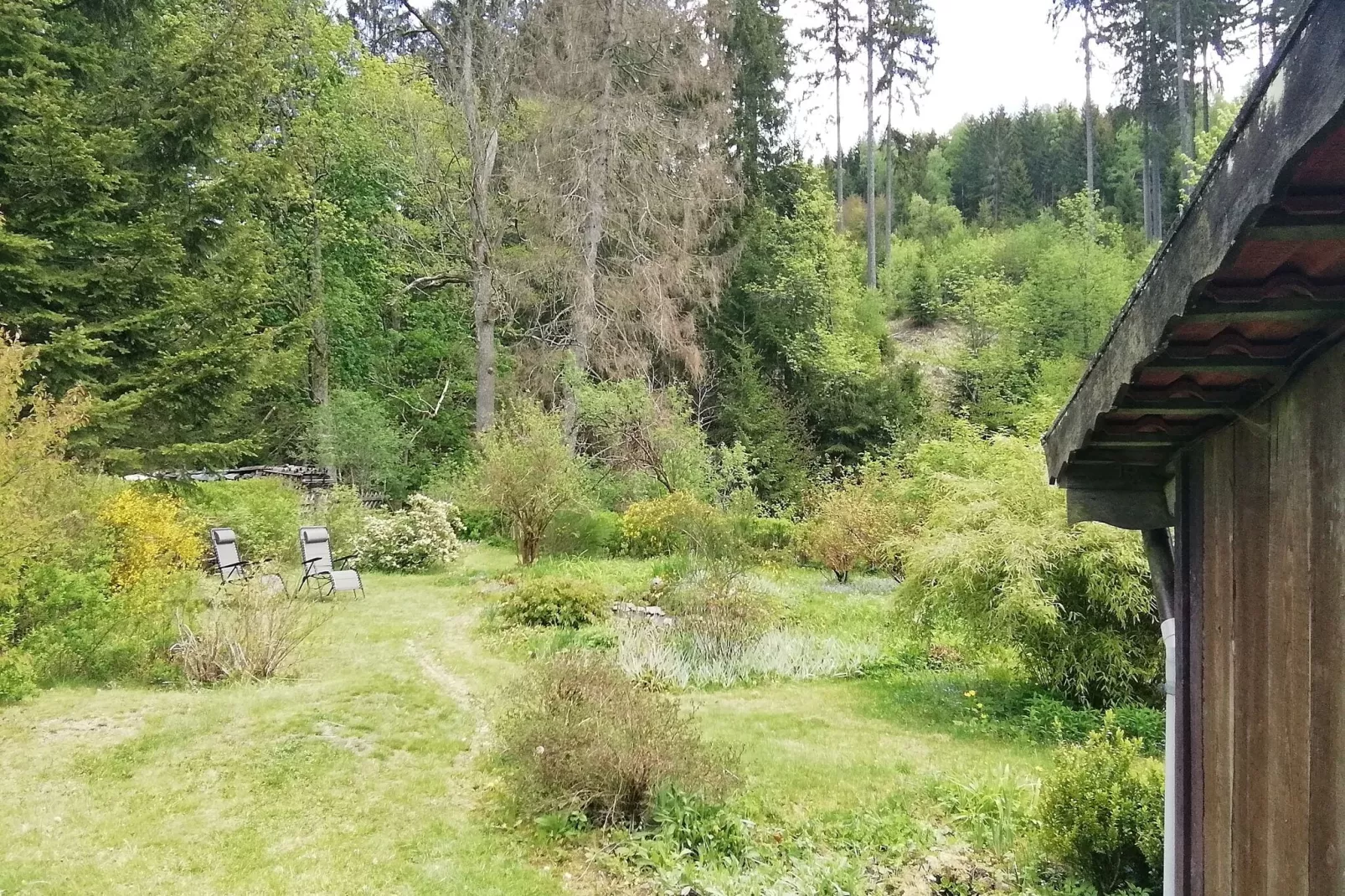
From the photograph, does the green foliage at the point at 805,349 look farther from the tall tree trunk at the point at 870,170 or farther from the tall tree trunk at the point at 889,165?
the tall tree trunk at the point at 889,165

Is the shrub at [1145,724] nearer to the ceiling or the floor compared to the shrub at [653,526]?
nearer to the floor

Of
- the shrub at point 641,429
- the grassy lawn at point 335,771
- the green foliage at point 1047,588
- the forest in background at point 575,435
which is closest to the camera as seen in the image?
the grassy lawn at point 335,771

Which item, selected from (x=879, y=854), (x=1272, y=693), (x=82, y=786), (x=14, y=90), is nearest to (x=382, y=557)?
(x=14, y=90)

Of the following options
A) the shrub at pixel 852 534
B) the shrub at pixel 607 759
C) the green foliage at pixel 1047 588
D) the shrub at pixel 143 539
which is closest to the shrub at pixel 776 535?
the shrub at pixel 852 534

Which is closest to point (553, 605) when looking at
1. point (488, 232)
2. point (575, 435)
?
point (575, 435)

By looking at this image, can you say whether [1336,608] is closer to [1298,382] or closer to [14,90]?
[1298,382]

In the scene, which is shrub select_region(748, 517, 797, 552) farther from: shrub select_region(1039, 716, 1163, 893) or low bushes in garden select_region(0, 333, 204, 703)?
shrub select_region(1039, 716, 1163, 893)

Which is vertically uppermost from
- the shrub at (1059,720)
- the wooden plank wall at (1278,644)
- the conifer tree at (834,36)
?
the conifer tree at (834,36)

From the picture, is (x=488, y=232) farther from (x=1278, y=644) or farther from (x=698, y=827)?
(x=1278, y=644)

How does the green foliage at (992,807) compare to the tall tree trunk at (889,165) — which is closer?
the green foliage at (992,807)

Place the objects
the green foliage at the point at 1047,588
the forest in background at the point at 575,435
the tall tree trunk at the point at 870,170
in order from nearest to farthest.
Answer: the forest in background at the point at 575,435 → the green foliage at the point at 1047,588 → the tall tree trunk at the point at 870,170

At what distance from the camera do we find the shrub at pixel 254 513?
1238 cm

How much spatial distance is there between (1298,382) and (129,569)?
9.97 m

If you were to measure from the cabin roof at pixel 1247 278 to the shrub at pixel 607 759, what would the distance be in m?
3.07
